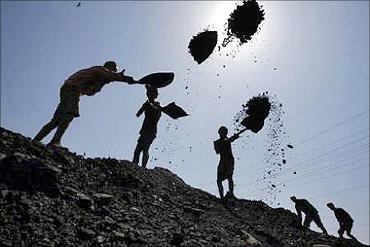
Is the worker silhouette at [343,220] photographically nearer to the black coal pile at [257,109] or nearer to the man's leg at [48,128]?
the black coal pile at [257,109]

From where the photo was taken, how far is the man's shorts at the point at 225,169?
8.56 m

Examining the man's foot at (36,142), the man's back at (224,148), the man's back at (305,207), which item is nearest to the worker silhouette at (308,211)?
the man's back at (305,207)

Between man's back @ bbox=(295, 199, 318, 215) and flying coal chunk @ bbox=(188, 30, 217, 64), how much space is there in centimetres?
497

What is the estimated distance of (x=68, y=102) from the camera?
6867mm

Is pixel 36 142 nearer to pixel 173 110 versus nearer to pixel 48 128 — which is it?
pixel 48 128

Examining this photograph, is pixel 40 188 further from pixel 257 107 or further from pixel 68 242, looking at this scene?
pixel 257 107

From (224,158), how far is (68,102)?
11.7 feet

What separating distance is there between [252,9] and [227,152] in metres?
3.44

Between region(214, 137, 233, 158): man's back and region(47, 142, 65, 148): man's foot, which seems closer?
region(47, 142, 65, 148): man's foot

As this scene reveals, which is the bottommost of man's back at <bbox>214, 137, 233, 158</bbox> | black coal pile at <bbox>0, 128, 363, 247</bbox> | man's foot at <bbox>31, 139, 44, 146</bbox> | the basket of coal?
black coal pile at <bbox>0, 128, 363, 247</bbox>

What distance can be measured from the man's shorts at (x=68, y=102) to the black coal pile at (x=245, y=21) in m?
4.09

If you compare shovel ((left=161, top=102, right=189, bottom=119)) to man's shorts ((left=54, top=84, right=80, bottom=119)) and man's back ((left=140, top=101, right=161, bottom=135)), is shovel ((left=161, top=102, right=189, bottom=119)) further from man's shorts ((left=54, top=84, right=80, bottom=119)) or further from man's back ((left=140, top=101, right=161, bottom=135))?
man's shorts ((left=54, top=84, right=80, bottom=119))

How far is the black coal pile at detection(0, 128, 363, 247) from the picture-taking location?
464 centimetres

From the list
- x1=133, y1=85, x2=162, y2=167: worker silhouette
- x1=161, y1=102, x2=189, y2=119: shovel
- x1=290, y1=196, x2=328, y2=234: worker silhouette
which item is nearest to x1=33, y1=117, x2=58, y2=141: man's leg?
x1=133, y1=85, x2=162, y2=167: worker silhouette
